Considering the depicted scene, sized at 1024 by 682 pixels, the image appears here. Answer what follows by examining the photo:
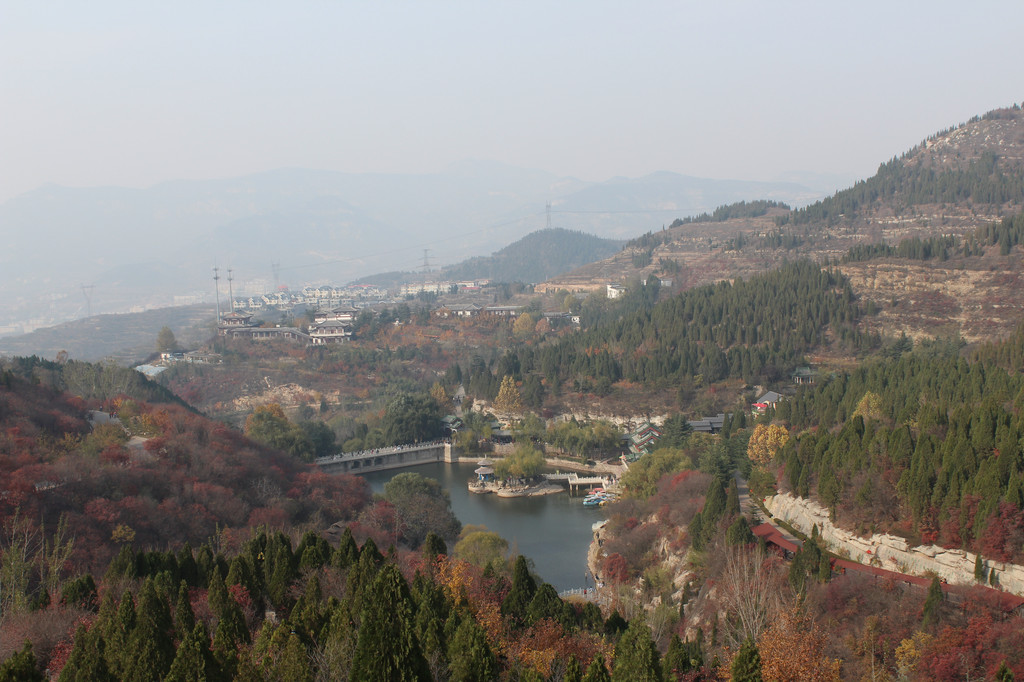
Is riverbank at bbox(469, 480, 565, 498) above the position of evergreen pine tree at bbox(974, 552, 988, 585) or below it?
below

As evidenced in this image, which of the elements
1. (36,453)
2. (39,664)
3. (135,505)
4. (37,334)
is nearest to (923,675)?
(39,664)

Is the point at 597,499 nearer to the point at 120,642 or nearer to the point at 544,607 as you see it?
the point at 544,607

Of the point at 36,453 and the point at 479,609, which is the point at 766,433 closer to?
the point at 479,609

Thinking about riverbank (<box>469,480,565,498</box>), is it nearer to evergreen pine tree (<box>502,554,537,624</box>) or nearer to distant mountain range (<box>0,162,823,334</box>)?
evergreen pine tree (<box>502,554,537,624</box>)

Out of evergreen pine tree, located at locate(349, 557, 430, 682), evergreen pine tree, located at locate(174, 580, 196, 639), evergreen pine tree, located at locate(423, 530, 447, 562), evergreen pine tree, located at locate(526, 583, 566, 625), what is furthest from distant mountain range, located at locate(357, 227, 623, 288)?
evergreen pine tree, located at locate(349, 557, 430, 682)

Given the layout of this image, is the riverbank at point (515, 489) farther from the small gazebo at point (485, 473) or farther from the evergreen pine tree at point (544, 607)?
the evergreen pine tree at point (544, 607)

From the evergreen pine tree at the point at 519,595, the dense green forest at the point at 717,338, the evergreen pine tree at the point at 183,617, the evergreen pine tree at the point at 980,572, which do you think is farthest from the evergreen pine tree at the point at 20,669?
the dense green forest at the point at 717,338
